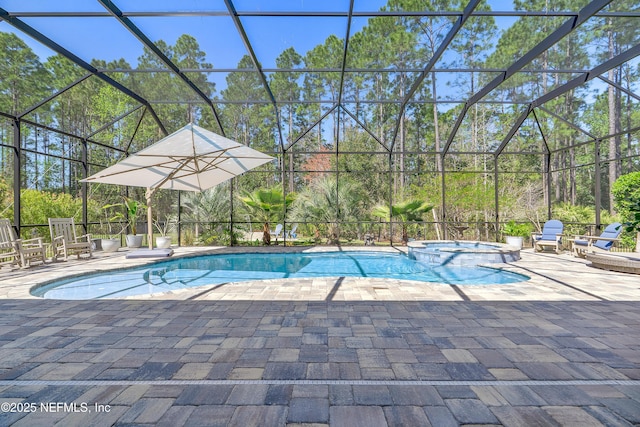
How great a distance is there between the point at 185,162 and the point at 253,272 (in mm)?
2887

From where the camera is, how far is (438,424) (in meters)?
1.63

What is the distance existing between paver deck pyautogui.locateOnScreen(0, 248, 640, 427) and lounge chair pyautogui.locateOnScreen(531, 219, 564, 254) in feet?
15.9

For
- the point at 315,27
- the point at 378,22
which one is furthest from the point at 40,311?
the point at 378,22

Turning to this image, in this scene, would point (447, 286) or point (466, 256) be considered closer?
point (447, 286)

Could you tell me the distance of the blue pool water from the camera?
5.17 meters

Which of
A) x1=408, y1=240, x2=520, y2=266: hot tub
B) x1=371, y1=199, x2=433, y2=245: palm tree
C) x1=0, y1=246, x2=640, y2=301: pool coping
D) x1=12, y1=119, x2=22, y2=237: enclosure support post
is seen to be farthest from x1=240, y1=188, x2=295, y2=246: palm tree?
x1=12, y1=119, x2=22, y2=237: enclosure support post

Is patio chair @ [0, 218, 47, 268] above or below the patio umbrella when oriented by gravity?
below

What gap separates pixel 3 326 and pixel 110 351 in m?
1.51

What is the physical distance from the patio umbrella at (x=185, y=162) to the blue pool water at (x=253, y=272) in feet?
5.12

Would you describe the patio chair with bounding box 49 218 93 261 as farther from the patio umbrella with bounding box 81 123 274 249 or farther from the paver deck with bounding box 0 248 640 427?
the paver deck with bounding box 0 248 640 427

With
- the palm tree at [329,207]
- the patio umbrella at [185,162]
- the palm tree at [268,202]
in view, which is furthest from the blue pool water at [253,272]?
the palm tree at [329,207]

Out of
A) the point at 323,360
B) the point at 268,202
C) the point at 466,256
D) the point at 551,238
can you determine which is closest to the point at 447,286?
the point at 323,360

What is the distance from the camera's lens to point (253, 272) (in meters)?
6.99

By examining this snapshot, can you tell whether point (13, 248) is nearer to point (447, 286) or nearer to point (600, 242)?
point (447, 286)
